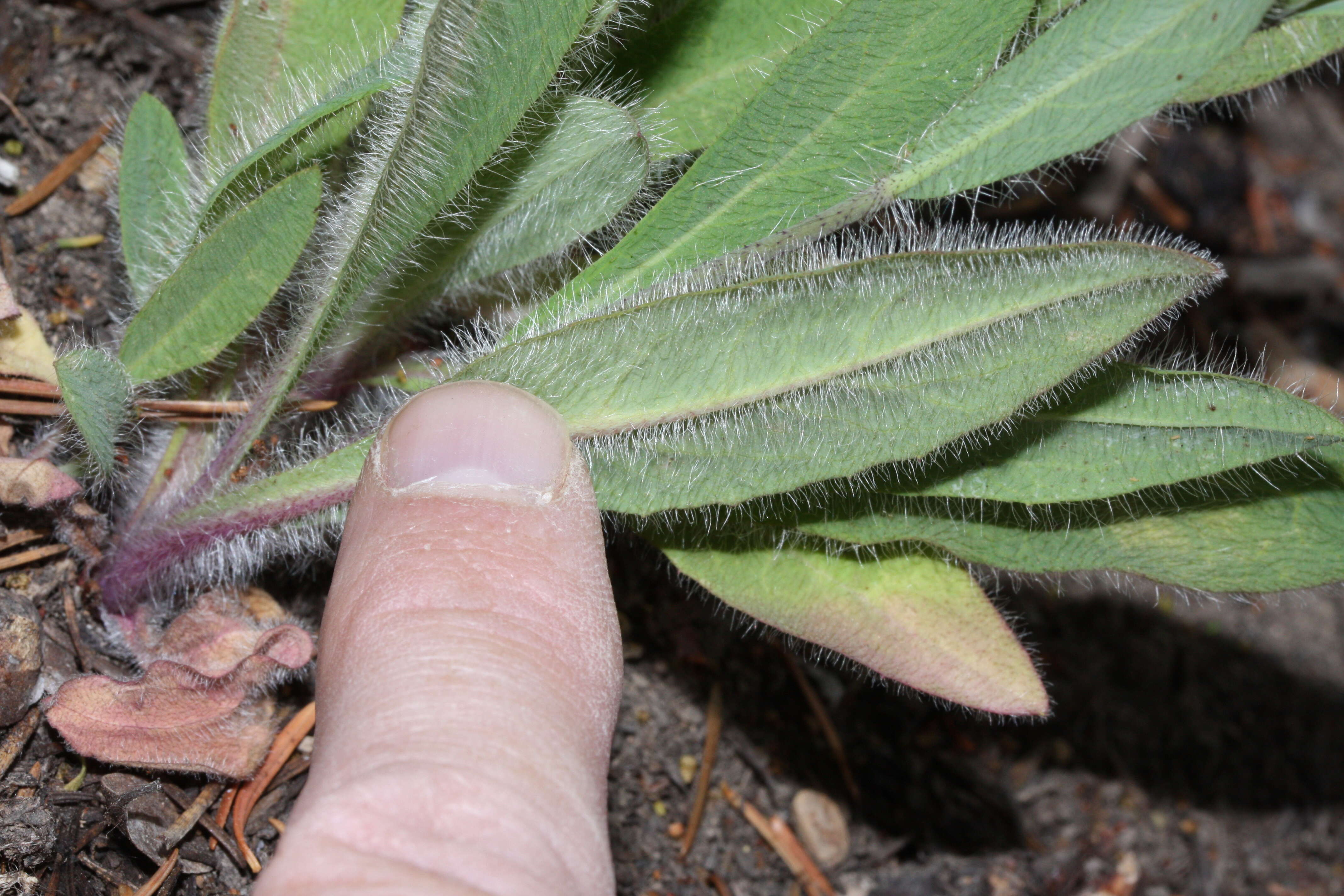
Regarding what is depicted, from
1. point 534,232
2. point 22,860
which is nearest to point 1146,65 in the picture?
point 534,232

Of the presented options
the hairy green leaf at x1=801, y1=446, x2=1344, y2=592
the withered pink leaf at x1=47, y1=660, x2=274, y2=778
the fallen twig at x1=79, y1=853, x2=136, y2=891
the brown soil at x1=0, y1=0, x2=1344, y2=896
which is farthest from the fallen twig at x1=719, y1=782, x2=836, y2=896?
the fallen twig at x1=79, y1=853, x2=136, y2=891

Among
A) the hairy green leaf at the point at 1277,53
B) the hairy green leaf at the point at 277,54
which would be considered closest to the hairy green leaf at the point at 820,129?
the hairy green leaf at the point at 1277,53

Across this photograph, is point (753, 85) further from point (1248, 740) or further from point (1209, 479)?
point (1248, 740)

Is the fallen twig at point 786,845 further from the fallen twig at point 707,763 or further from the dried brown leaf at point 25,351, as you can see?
the dried brown leaf at point 25,351

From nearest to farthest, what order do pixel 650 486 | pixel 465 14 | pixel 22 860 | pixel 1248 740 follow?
pixel 465 14
pixel 22 860
pixel 650 486
pixel 1248 740

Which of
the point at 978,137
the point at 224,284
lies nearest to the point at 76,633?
the point at 224,284

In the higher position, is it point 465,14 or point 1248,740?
point 465,14
